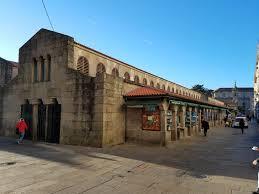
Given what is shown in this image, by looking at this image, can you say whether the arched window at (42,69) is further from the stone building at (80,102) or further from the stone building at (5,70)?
the stone building at (5,70)

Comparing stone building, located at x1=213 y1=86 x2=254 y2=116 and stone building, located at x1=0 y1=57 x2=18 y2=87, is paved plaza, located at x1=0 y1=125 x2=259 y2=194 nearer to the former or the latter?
stone building, located at x1=0 y1=57 x2=18 y2=87

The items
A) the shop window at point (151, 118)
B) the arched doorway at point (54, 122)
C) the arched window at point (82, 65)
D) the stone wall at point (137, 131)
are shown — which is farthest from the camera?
the arched window at point (82, 65)

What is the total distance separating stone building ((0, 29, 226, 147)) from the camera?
14.8 metres

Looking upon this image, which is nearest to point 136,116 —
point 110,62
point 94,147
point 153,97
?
point 153,97

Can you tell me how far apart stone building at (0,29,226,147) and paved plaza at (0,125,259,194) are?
275cm

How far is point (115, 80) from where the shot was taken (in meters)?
15.5

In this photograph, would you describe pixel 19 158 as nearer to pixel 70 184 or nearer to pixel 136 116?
pixel 70 184

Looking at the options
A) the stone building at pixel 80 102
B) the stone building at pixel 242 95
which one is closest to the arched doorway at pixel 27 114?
the stone building at pixel 80 102

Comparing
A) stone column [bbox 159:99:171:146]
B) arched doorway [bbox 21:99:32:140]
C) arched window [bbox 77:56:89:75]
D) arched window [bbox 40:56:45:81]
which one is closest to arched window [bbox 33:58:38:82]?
arched window [bbox 40:56:45:81]

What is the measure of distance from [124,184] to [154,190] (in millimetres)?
1018

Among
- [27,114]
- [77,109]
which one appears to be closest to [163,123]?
[77,109]

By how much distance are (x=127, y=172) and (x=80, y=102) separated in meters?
7.53

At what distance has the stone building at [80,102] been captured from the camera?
48.7ft

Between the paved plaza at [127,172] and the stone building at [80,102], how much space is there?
2.75m
